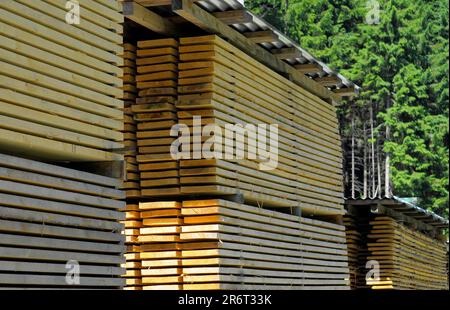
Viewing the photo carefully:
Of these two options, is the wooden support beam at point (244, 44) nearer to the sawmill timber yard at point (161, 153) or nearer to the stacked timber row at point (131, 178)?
the sawmill timber yard at point (161, 153)

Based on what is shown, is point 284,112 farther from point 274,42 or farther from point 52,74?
point 52,74

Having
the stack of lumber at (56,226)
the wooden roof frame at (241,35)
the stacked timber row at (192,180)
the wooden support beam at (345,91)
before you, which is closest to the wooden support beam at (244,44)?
the wooden roof frame at (241,35)

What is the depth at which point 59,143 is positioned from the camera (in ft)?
33.9

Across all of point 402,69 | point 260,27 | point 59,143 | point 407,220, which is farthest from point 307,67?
point 402,69

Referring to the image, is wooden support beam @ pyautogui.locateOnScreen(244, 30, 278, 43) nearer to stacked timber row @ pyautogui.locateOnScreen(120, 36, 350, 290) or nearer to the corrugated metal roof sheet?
the corrugated metal roof sheet

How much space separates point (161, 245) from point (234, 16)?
3409 millimetres

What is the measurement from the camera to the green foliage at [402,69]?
4875 centimetres

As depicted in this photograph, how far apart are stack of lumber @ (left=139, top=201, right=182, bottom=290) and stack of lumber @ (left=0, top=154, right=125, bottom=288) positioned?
231cm

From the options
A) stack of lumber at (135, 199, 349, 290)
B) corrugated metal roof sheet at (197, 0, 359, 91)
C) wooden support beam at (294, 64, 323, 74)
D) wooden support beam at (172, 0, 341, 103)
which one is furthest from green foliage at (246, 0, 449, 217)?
stack of lumber at (135, 199, 349, 290)

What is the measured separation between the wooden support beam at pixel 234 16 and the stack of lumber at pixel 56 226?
390cm

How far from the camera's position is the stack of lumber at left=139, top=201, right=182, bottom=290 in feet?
45.7

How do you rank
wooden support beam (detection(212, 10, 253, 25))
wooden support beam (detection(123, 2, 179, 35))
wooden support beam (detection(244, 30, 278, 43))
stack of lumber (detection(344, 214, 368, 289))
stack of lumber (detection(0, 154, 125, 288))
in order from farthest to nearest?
stack of lumber (detection(344, 214, 368, 289)), wooden support beam (detection(244, 30, 278, 43)), wooden support beam (detection(212, 10, 253, 25)), wooden support beam (detection(123, 2, 179, 35)), stack of lumber (detection(0, 154, 125, 288))

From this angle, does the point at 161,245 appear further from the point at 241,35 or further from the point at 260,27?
the point at 260,27
